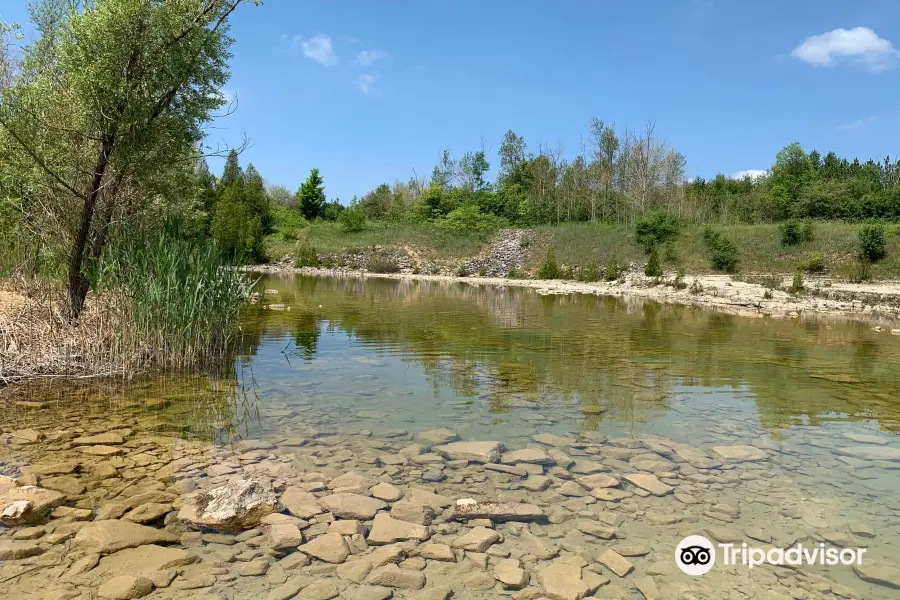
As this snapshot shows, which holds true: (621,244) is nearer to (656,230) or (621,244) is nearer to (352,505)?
(656,230)

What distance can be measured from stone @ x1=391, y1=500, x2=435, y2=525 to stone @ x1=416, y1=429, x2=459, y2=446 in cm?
121

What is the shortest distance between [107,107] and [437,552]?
6.47 meters

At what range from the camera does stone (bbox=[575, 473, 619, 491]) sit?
4031 mm

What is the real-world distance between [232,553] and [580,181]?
42905 millimetres

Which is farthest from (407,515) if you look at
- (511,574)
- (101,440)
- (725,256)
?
(725,256)

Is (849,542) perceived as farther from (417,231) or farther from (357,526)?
(417,231)

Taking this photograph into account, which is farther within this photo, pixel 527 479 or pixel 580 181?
pixel 580 181

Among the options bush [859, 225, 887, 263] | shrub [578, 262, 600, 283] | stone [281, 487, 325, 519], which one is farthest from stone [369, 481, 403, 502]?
bush [859, 225, 887, 263]

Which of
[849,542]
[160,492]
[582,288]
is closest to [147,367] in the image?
[160,492]

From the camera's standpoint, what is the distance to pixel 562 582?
2859mm

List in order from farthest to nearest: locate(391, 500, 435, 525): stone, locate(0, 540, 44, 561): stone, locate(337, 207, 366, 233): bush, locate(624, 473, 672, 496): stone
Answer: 1. locate(337, 207, 366, 233): bush
2. locate(624, 473, 672, 496): stone
3. locate(391, 500, 435, 525): stone
4. locate(0, 540, 44, 561): stone

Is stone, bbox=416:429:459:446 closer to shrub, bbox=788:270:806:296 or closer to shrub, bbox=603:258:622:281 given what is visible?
shrub, bbox=788:270:806:296

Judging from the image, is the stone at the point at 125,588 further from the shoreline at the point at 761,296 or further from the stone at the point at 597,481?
the shoreline at the point at 761,296

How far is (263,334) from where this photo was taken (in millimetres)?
10789
